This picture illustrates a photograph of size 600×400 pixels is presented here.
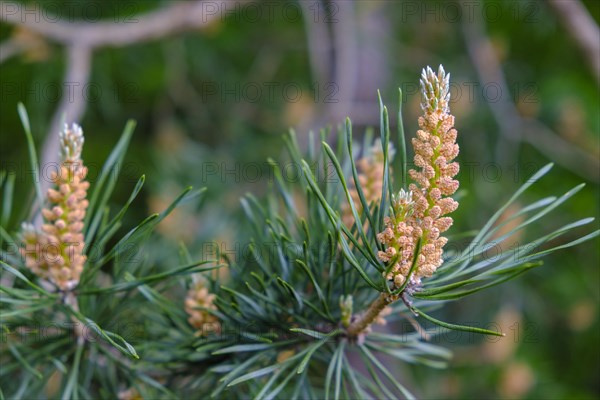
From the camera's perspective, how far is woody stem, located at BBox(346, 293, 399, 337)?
0.36 metres

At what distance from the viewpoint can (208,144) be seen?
4.25ft

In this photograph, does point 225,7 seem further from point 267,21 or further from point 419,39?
point 419,39

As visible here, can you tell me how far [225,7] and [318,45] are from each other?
246 millimetres

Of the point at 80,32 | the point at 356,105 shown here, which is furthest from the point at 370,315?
the point at 356,105

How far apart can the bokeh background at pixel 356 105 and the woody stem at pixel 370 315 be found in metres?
0.47

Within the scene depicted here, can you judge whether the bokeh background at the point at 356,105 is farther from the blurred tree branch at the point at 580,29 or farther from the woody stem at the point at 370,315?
the woody stem at the point at 370,315

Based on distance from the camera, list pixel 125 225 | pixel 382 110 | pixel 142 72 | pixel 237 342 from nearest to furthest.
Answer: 1. pixel 382 110
2. pixel 237 342
3. pixel 125 225
4. pixel 142 72

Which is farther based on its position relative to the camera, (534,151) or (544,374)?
(534,151)

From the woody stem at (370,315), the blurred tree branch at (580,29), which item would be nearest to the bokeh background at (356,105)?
the blurred tree branch at (580,29)

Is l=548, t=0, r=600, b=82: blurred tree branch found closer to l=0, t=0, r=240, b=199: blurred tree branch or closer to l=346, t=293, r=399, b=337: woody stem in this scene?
l=0, t=0, r=240, b=199: blurred tree branch

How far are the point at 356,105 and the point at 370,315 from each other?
31.7 inches

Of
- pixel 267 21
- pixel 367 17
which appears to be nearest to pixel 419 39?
pixel 367 17

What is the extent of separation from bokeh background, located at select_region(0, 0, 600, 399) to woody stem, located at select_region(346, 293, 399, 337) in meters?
0.47

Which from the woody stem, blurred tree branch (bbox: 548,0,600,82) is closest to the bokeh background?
blurred tree branch (bbox: 548,0,600,82)
